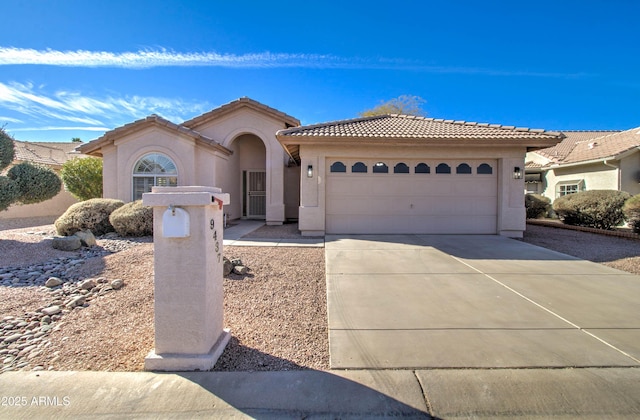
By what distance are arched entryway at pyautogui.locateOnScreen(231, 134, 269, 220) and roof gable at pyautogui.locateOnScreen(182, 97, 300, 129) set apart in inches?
77.3

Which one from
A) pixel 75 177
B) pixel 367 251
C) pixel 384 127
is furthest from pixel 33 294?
pixel 75 177

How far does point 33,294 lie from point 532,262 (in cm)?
959

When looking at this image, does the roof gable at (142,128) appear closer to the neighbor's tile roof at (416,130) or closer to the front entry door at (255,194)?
the front entry door at (255,194)

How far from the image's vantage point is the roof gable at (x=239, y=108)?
14.1 m

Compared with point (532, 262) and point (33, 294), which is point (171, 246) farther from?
point (532, 262)

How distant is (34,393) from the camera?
8.55 ft

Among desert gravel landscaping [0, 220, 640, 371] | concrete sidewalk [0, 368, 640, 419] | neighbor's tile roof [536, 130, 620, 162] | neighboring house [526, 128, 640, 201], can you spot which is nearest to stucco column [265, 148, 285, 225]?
desert gravel landscaping [0, 220, 640, 371]

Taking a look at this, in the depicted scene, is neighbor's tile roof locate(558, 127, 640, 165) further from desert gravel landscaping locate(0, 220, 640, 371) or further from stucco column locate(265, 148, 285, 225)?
stucco column locate(265, 148, 285, 225)

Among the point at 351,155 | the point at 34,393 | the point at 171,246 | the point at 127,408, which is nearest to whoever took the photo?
the point at 127,408

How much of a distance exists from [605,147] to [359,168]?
16.8 m

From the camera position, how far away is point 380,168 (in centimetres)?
1051

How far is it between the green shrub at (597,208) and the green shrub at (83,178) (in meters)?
22.7

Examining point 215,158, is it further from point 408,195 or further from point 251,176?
point 408,195

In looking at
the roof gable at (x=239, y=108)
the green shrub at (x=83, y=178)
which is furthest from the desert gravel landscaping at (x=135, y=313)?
the green shrub at (x=83, y=178)
